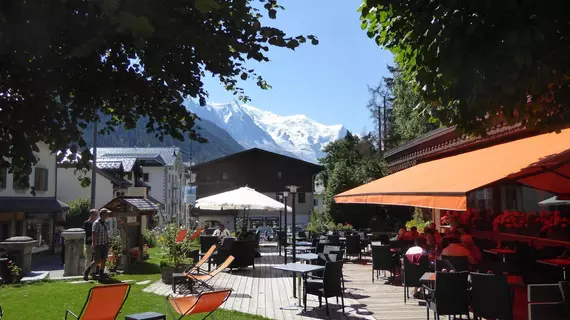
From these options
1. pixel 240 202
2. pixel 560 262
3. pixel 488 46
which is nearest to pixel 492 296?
pixel 560 262

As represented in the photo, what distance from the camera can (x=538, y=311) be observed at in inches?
209

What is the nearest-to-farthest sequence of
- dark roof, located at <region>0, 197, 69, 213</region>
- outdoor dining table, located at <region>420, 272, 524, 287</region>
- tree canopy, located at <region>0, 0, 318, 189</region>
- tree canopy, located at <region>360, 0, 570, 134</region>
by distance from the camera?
1. tree canopy, located at <region>0, 0, 318, 189</region>
2. tree canopy, located at <region>360, 0, 570, 134</region>
3. outdoor dining table, located at <region>420, 272, 524, 287</region>
4. dark roof, located at <region>0, 197, 69, 213</region>

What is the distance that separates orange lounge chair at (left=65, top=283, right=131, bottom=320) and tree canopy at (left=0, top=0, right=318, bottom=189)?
2028 mm

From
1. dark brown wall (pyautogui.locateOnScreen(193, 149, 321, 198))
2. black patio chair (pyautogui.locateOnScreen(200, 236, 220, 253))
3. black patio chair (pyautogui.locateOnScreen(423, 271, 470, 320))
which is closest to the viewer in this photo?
black patio chair (pyautogui.locateOnScreen(423, 271, 470, 320))

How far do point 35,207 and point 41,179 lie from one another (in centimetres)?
189

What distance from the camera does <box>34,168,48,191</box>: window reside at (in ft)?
84.9

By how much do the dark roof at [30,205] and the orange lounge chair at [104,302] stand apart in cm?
2009

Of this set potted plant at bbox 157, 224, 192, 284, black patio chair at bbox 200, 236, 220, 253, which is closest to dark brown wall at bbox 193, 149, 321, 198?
black patio chair at bbox 200, 236, 220, 253

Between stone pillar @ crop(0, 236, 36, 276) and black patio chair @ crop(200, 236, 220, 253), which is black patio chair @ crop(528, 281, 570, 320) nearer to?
black patio chair @ crop(200, 236, 220, 253)

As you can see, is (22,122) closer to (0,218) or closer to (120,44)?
(120,44)

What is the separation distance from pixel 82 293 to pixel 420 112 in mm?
7821

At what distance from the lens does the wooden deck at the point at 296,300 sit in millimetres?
7895

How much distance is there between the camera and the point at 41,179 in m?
26.2

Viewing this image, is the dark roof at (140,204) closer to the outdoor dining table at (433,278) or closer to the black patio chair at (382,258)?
the black patio chair at (382,258)
